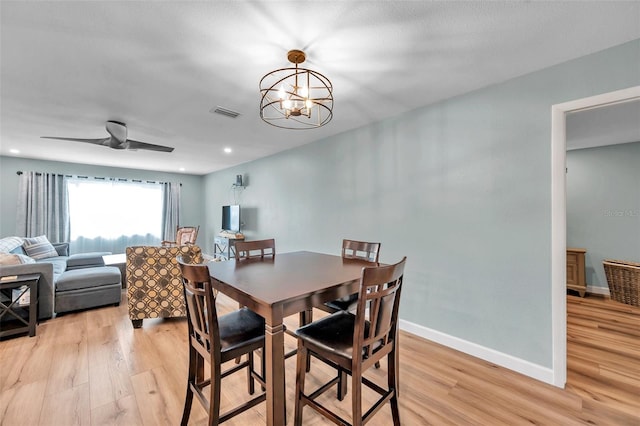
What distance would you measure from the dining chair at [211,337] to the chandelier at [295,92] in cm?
106

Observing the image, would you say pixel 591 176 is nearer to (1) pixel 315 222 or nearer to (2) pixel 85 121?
(1) pixel 315 222

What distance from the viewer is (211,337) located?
129 centimetres

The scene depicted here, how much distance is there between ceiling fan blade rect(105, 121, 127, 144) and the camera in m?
3.07

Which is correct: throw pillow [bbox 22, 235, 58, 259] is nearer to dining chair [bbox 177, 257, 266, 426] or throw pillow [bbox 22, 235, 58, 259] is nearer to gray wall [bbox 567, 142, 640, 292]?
dining chair [bbox 177, 257, 266, 426]

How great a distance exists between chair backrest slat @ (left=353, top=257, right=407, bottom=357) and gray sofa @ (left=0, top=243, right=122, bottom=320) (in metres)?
3.69

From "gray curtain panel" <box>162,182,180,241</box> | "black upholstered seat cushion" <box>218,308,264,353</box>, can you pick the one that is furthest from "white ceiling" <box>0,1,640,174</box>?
"gray curtain panel" <box>162,182,180,241</box>

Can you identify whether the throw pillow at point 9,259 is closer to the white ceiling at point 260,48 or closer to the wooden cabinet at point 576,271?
the white ceiling at point 260,48

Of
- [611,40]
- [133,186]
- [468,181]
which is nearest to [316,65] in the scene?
[468,181]

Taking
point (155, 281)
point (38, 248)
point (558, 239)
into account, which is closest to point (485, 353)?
point (558, 239)

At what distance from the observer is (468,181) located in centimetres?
243

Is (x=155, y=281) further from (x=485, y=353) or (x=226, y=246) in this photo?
(x=485, y=353)

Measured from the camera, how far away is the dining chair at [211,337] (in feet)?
4.22

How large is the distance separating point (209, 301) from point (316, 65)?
5.87 feet

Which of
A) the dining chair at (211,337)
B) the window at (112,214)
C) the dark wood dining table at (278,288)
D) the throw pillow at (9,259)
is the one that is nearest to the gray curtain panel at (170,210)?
the window at (112,214)
